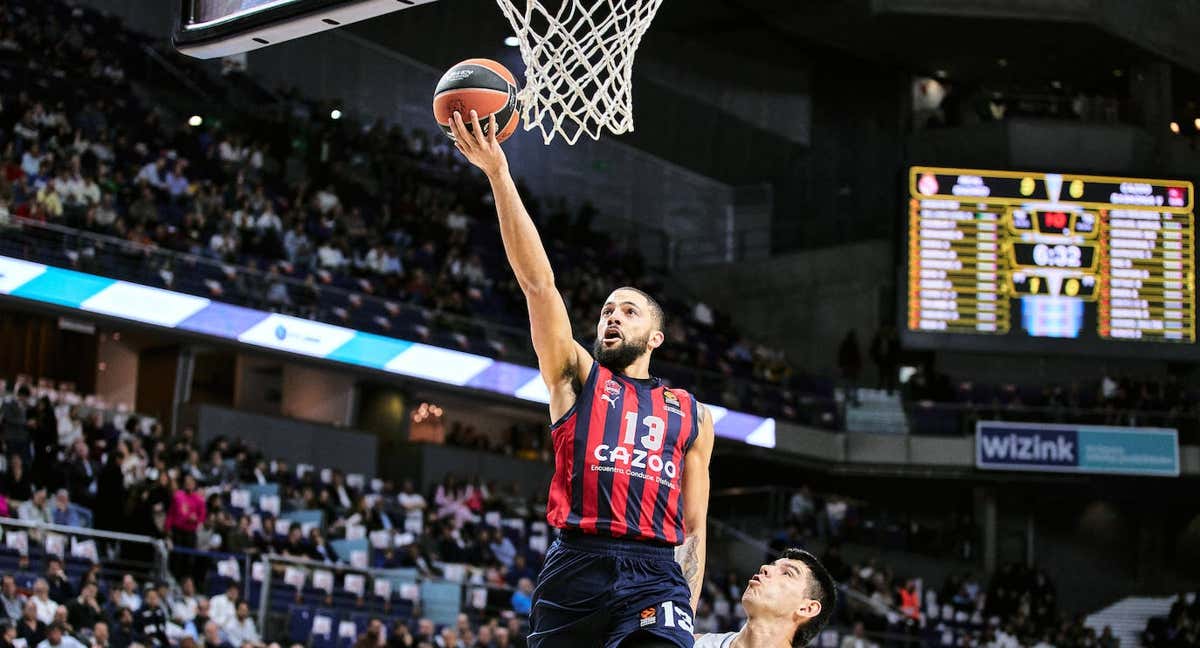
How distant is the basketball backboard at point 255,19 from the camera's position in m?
6.61

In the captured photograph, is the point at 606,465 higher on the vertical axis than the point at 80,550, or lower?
higher

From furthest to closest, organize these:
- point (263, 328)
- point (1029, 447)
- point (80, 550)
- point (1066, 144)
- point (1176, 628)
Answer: point (1066, 144) < point (1029, 447) < point (1176, 628) < point (263, 328) < point (80, 550)

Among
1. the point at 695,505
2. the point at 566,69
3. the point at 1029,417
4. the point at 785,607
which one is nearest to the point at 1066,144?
the point at 1029,417

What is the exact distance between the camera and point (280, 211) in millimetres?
22578

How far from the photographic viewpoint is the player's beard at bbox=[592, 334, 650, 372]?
583 cm

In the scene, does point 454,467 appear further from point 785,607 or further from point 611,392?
point 785,607

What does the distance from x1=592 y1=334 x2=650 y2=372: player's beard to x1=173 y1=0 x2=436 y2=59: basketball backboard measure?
63.7 inches

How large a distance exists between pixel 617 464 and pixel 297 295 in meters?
15.7

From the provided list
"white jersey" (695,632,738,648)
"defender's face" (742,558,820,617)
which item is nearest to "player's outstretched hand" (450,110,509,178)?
"defender's face" (742,558,820,617)

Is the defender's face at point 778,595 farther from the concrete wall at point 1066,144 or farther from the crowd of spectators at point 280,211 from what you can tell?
the concrete wall at point 1066,144

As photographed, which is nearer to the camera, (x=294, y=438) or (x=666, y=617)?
(x=666, y=617)

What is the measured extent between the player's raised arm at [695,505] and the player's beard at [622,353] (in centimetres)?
38

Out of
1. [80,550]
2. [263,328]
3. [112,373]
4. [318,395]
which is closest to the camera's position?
[80,550]

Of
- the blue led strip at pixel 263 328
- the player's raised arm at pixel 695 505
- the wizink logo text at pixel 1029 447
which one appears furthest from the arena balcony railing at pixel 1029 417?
the player's raised arm at pixel 695 505
